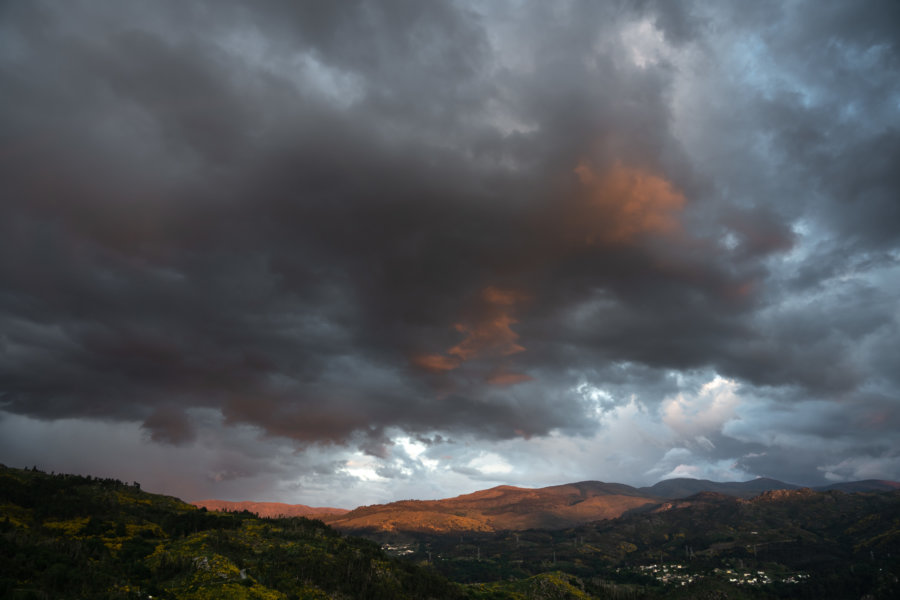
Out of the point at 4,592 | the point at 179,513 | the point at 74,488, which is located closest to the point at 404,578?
the point at 179,513

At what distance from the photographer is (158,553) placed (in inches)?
3563

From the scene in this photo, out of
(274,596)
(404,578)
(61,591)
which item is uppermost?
(61,591)

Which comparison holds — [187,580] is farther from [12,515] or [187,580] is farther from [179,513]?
[179,513]

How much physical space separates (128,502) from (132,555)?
38.8m

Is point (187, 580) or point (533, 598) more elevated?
point (187, 580)

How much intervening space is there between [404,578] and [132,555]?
68488mm

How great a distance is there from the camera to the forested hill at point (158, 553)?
68.4 meters

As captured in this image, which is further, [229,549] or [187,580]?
[229,549]

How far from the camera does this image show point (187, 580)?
80500 mm

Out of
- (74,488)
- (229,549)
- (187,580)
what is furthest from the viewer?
(74,488)

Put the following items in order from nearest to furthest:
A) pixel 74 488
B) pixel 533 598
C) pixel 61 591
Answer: pixel 61 591 → pixel 74 488 → pixel 533 598

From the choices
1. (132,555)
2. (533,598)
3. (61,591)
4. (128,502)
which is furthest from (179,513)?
(533,598)

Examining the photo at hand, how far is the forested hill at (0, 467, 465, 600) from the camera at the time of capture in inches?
2692

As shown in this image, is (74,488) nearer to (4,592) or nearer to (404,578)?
(4,592)
